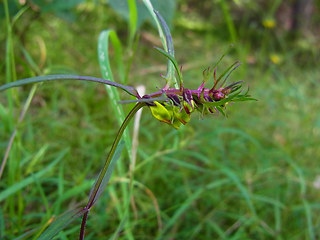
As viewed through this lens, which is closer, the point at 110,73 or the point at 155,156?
the point at 110,73

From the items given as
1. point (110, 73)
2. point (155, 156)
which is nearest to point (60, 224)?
point (110, 73)

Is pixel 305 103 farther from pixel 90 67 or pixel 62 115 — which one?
pixel 62 115

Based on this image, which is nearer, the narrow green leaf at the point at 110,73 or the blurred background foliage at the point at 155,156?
the narrow green leaf at the point at 110,73

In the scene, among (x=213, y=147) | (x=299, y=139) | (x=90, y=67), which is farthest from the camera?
(x=90, y=67)

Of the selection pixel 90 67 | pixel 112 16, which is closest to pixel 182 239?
pixel 90 67

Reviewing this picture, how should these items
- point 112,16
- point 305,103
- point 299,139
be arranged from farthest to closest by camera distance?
point 112,16, point 305,103, point 299,139

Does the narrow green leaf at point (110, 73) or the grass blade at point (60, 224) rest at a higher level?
the narrow green leaf at point (110, 73)

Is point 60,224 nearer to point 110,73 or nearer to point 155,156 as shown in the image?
point 110,73

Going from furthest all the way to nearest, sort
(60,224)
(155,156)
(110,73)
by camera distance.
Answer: (155,156), (110,73), (60,224)
